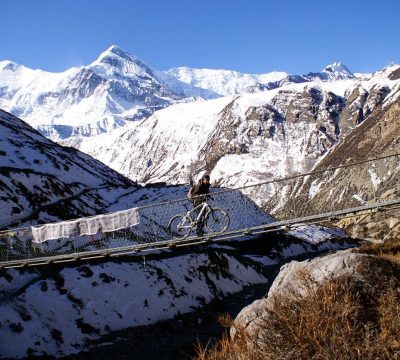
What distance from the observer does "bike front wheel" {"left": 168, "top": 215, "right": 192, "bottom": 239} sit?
22.8 meters

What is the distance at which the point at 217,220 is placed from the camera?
72.7 ft

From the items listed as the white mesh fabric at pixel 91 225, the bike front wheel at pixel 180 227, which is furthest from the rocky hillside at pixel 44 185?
the bike front wheel at pixel 180 227

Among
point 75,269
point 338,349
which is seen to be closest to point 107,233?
point 75,269

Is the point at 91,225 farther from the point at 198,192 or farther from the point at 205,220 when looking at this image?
the point at 205,220

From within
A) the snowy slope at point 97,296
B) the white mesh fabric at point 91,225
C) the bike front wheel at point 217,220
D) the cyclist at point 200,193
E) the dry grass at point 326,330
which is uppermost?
the cyclist at point 200,193

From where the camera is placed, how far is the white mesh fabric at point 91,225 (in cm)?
2711

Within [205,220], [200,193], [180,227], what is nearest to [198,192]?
[200,193]

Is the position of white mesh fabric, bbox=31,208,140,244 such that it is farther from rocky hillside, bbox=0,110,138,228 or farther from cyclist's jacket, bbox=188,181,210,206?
rocky hillside, bbox=0,110,138,228

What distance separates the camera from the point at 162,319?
3138 centimetres

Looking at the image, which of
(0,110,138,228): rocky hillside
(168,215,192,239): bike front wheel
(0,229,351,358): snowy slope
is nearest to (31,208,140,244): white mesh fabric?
(168,215,192,239): bike front wheel

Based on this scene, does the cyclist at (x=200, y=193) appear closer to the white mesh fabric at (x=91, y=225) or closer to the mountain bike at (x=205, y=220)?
the mountain bike at (x=205, y=220)

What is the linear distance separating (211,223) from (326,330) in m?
13.0

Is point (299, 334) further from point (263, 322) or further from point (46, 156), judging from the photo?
point (46, 156)

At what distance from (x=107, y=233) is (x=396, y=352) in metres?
22.7
